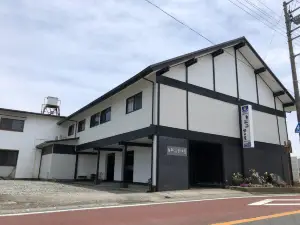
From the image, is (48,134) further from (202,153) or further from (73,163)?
(202,153)

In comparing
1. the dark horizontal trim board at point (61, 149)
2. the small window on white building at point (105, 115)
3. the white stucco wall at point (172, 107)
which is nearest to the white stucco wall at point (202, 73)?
the white stucco wall at point (172, 107)

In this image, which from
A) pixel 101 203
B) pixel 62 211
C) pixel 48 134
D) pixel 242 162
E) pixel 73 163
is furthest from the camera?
pixel 48 134

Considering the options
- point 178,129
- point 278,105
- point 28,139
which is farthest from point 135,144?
point 28,139

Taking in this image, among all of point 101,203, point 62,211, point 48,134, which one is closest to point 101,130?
point 48,134

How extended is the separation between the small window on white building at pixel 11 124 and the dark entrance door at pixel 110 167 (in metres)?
8.99

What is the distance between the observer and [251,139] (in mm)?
16453

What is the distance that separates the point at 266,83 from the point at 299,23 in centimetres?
560

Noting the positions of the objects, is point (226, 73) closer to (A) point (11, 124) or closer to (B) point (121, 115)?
(B) point (121, 115)

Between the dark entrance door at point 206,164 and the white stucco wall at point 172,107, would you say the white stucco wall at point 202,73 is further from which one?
the dark entrance door at point 206,164

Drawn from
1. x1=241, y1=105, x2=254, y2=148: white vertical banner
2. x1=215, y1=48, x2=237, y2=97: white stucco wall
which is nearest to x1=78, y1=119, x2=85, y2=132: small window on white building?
x1=215, y1=48, x2=237, y2=97: white stucco wall

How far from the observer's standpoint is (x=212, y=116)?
1625 centimetres

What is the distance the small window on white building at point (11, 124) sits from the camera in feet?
79.3

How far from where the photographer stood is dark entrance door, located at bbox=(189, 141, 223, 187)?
16875mm

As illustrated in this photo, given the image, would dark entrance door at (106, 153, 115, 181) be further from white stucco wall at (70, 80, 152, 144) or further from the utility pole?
the utility pole
